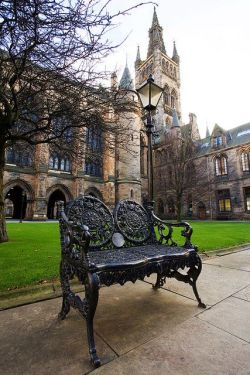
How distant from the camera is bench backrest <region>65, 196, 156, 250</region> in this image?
2771 millimetres

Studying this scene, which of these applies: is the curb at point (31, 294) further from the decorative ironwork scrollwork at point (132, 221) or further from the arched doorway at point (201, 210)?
the arched doorway at point (201, 210)

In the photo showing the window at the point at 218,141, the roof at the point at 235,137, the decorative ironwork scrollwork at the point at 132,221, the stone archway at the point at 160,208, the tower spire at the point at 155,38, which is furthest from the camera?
the tower spire at the point at 155,38

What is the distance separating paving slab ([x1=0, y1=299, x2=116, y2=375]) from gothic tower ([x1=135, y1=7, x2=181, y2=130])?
44.8 meters

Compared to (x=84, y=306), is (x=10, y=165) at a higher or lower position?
higher

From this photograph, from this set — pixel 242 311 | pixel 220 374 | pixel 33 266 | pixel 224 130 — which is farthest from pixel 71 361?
pixel 224 130

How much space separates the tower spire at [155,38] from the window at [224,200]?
36.6 m

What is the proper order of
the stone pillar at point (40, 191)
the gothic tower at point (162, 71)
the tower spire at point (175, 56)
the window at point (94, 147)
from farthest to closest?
the tower spire at point (175, 56), the gothic tower at point (162, 71), the stone pillar at point (40, 191), the window at point (94, 147)

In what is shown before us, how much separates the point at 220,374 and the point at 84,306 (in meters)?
1.04

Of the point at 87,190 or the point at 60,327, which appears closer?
the point at 60,327

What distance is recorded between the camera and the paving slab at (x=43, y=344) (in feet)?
4.72

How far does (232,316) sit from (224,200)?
102 ft

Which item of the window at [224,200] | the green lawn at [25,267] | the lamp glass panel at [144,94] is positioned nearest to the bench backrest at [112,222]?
the green lawn at [25,267]

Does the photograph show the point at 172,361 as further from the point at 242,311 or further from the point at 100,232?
the point at 100,232

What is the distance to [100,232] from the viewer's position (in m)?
2.85
